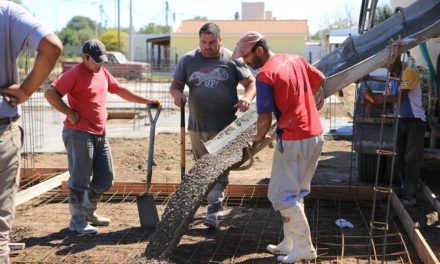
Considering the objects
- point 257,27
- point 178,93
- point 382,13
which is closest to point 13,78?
point 178,93

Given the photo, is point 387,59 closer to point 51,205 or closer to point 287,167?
point 287,167

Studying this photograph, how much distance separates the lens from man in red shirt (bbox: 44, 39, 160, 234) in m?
4.68

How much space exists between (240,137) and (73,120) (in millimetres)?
1368

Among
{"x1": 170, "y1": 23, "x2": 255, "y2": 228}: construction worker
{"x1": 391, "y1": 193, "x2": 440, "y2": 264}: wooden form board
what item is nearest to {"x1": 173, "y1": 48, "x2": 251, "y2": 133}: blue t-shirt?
{"x1": 170, "y1": 23, "x2": 255, "y2": 228}: construction worker

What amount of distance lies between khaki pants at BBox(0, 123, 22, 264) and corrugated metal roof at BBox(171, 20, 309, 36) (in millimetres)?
36276

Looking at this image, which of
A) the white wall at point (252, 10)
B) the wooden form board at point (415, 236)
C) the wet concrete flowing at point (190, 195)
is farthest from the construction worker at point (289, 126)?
the white wall at point (252, 10)

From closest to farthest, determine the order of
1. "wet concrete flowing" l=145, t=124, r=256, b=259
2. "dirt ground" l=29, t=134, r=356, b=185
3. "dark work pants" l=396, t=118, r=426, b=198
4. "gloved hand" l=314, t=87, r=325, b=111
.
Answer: "wet concrete flowing" l=145, t=124, r=256, b=259, "gloved hand" l=314, t=87, r=325, b=111, "dark work pants" l=396, t=118, r=426, b=198, "dirt ground" l=29, t=134, r=356, b=185

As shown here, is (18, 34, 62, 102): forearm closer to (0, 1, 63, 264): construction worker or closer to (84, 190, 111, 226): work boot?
(0, 1, 63, 264): construction worker

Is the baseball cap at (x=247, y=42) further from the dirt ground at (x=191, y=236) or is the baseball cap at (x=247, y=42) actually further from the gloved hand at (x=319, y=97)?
the dirt ground at (x=191, y=236)

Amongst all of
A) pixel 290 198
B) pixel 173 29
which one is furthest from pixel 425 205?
pixel 173 29

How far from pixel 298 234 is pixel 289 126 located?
75cm

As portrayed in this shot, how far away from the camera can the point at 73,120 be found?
4684 mm

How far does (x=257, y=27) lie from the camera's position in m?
41.3

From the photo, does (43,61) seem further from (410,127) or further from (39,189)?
(410,127)
